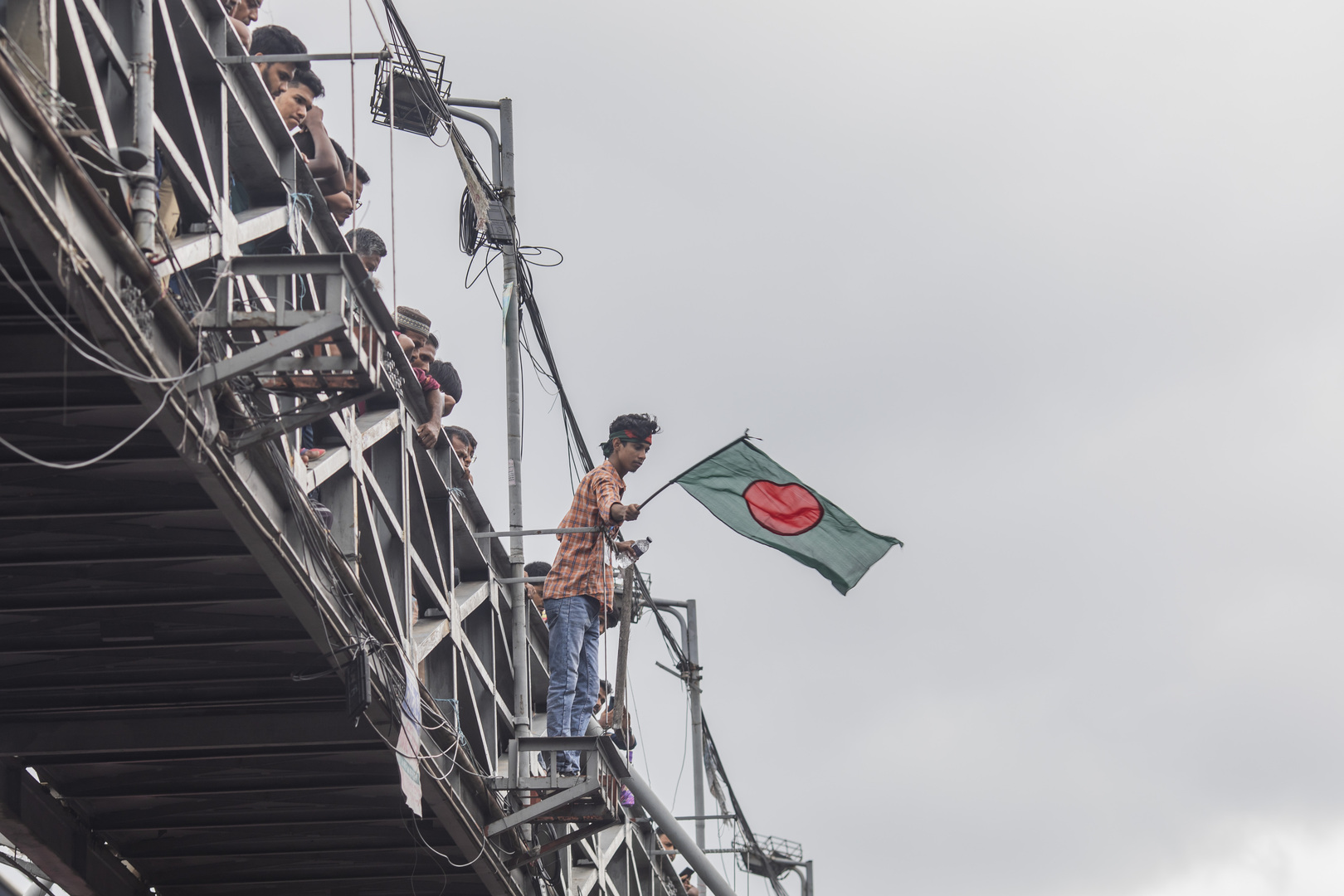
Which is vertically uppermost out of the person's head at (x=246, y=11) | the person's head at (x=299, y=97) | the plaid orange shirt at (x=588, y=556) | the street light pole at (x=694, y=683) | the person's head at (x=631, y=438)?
the street light pole at (x=694, y=683)

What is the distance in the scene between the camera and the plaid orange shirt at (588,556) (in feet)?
42.9

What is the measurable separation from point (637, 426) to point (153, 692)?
13.2ft

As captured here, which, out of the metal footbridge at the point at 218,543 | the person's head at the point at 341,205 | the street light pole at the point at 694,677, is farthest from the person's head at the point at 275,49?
the street light pole at the point at 694,677

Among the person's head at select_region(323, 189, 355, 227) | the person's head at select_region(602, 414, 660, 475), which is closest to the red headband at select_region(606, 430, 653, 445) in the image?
the person's head at select_region(602, 414, 660, 475)

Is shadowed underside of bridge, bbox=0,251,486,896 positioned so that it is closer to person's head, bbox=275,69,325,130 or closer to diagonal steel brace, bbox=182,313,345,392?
diagonal steel brace, bbox=182,313,345,392

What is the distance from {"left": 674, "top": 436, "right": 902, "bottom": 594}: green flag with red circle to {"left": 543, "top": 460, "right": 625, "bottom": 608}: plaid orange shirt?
62.7 inches

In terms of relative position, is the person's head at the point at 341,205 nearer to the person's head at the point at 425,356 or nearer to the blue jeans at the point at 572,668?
the person's head at the point at 425,356

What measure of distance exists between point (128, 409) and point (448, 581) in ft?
16.3

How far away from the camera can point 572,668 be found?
1308cm

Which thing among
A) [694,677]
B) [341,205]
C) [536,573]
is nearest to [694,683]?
[694,677]

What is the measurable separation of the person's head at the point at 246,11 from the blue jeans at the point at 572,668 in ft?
15.0

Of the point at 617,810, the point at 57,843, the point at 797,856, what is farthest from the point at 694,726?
the point at 57,843

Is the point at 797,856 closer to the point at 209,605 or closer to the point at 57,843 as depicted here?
the point at 57,843

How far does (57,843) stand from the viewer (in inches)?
481
